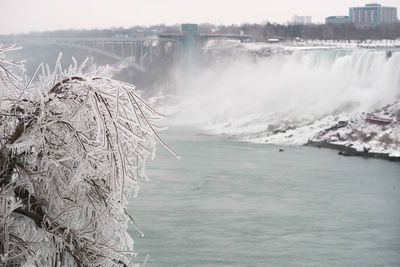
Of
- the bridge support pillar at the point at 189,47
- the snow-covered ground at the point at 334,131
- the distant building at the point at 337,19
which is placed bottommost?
the snow-covered ground at the point at 334,131

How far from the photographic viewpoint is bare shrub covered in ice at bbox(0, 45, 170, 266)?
140cm

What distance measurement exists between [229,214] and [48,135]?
28.5ft

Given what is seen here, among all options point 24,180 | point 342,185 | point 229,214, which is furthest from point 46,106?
point 342,185

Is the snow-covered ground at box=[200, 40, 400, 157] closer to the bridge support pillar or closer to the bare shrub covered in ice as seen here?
the bridge support pillar

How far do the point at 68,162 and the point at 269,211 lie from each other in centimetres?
898

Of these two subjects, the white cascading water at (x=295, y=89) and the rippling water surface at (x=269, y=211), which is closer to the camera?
the rippling water surface at (x=269, y=211)

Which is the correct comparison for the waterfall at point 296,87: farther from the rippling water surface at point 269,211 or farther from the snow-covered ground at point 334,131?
the rippling water surface at point 269,211

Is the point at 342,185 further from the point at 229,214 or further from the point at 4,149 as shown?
the point at 4,149

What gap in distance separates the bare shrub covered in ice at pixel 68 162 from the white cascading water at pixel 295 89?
831 inches

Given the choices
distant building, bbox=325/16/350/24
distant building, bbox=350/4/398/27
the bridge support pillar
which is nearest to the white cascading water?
the bridge support pillar

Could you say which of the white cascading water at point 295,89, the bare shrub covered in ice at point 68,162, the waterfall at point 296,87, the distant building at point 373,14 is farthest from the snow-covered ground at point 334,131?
the distant building at point 373,14

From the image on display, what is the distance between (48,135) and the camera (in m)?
1.45

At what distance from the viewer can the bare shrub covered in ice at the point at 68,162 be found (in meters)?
1.40

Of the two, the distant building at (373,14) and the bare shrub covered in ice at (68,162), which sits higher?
the distant building at (373,14)
